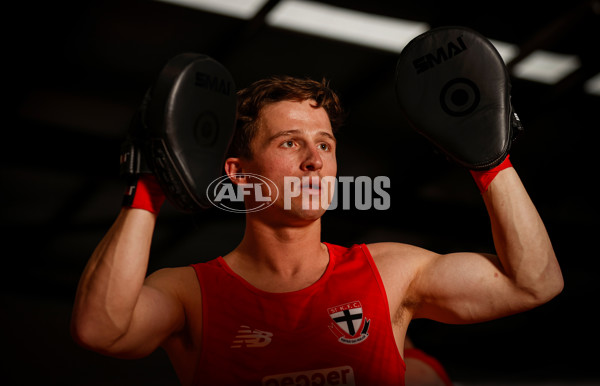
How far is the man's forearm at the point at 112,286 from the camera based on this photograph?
1350 millimetres

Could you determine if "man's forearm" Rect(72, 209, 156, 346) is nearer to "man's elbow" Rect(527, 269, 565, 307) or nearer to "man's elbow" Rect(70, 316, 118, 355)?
"man's elbow" Rect(70, 316, 118, 355)

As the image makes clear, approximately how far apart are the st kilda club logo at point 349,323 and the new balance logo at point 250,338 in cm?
17

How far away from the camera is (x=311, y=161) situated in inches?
66.4

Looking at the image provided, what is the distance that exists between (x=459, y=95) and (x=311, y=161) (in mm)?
434

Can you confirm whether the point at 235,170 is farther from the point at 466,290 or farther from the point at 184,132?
the point at 466,290

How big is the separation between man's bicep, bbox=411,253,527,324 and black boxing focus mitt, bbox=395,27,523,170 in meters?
0.26

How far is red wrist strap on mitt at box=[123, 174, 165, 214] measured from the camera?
4.69 feet

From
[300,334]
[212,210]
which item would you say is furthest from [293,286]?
[212,210]

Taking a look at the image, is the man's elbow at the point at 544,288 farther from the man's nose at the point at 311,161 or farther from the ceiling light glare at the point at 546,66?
the ceiling light glare at the point at 546,66

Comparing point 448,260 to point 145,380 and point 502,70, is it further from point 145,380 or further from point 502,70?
point 145,380

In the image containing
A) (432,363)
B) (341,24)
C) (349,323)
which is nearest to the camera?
(349,323)

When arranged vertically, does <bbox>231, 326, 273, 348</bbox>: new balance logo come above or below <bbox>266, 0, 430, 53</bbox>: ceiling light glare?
below

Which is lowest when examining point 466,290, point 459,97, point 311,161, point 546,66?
point 466,290

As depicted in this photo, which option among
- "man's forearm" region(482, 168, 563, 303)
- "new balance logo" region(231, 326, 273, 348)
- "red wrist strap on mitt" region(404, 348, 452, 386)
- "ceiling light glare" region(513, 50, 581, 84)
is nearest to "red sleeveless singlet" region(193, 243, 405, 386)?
"new balance logo" region(231, 326, 273, 348)
